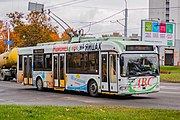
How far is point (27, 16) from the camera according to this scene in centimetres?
6800

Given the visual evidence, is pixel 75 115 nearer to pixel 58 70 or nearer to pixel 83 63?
pixel 83 63

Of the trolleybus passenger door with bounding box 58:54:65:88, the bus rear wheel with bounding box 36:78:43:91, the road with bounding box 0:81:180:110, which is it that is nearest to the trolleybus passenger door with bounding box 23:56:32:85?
the bus rear wheel with bounding box 36:78:43:91

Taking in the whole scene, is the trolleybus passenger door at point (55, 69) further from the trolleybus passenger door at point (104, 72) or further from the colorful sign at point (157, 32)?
the colorful sign at point (157, 32)

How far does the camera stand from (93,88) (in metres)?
21.8

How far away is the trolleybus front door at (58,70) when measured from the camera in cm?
2445

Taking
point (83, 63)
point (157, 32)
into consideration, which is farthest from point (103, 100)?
point (157, 32)

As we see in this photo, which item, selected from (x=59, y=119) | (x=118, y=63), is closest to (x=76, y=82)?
(x=118, y=63)

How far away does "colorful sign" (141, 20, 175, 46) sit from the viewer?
63.0 m

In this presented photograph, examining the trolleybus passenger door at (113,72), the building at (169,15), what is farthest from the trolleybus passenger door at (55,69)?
the building at (169,15)

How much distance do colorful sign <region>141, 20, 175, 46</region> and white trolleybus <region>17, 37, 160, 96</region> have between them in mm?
37999

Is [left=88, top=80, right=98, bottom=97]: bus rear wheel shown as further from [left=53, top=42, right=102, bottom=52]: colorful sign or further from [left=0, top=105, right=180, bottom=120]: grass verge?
[left=0, top=105, right=180, bottom=120]: grass verge

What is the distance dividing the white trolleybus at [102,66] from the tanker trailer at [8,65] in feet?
51.9

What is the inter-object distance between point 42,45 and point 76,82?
5222 millimetres

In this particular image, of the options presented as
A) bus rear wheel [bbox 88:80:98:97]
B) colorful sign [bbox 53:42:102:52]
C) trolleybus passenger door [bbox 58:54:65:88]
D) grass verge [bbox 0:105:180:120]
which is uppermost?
colorful sign [bbox 53:42:102:52]
